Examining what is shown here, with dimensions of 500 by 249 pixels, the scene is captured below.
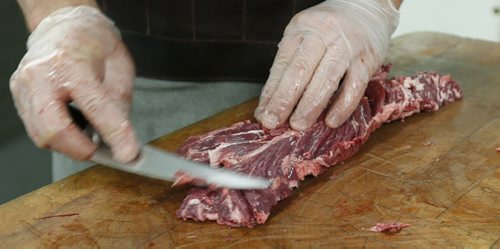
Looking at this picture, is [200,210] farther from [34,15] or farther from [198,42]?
[198,42]

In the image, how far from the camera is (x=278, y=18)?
3.79 m

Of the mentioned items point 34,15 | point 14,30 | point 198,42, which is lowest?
point 14,30

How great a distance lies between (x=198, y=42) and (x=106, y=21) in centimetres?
100

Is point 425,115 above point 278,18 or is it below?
below

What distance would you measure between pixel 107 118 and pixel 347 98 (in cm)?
115

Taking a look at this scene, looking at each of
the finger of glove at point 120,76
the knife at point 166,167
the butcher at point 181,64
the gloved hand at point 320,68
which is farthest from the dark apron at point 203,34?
the knife at point 166,167

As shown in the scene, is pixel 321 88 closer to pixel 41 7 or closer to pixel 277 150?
pixel 277 150

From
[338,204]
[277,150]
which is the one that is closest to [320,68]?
[277,150]

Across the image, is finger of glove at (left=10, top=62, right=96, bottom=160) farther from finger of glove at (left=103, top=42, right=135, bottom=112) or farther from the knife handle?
finger of glove at (left=103, top=42, right=135, bottom=112)

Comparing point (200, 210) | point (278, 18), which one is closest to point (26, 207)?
point (200, 210)

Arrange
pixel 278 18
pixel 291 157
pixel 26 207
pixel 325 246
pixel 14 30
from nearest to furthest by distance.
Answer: pixel 325 246 → pixel 26 207 → pixel 291 157 → pixel 278 18 → pixel 14 30

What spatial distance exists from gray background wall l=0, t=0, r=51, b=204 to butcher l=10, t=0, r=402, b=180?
46.1 inches

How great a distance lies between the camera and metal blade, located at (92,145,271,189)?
8.50ft

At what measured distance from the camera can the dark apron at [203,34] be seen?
3.76 metres
